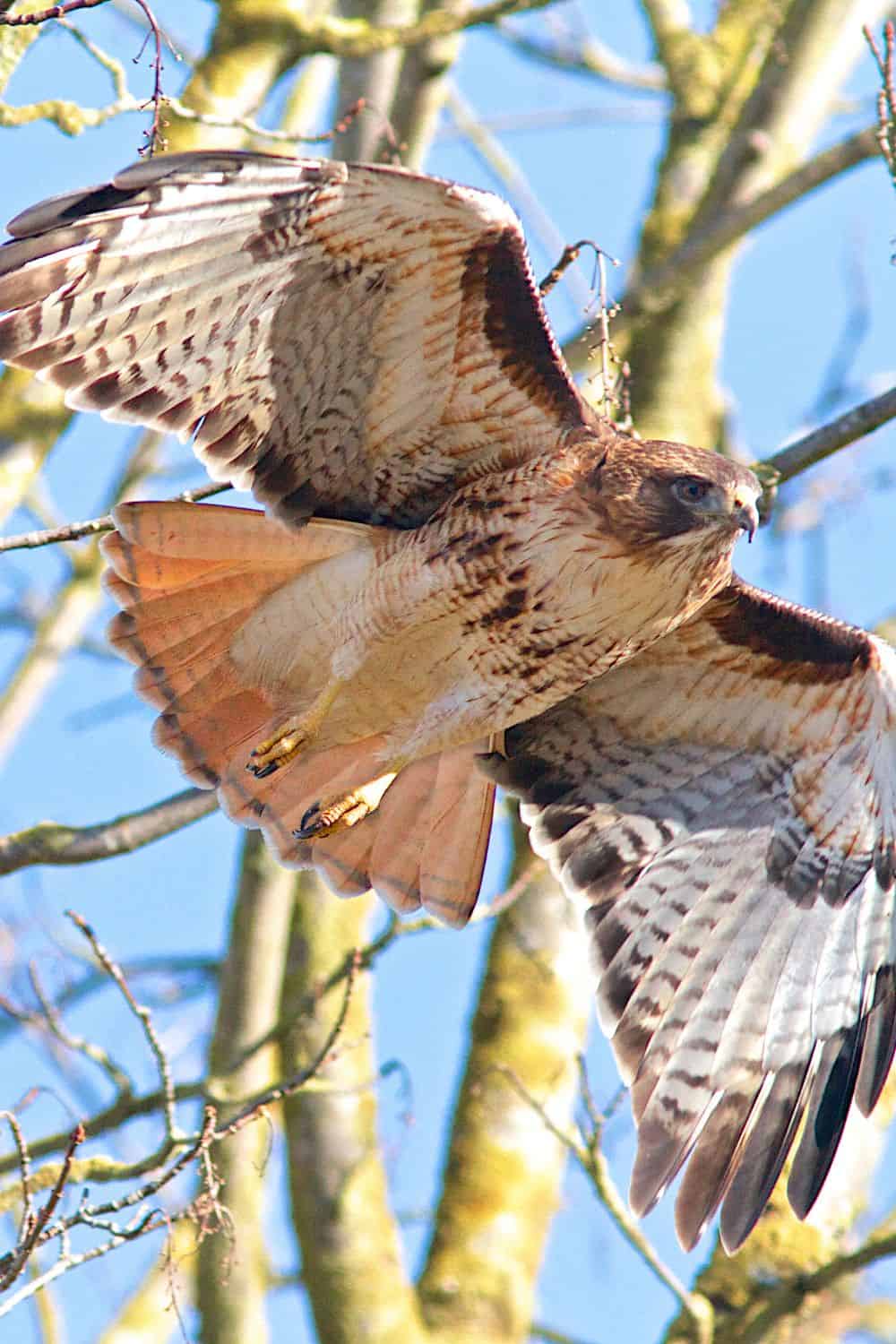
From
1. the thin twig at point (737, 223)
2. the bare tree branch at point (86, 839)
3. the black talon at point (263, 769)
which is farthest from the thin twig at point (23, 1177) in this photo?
the thin twig at point (737, 223)

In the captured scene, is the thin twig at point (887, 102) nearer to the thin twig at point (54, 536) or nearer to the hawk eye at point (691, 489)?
the hawk eye at point (691, 489)

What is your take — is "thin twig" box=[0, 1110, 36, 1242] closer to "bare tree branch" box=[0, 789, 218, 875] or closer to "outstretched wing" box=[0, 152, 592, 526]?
"bare tree branch" box=[0, 789, 218, 875]

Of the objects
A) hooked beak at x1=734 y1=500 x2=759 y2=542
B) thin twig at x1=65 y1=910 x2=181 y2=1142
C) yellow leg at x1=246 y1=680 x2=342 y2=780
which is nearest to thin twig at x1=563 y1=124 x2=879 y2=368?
hooked beak at x1=734 y1=500 x2=759 y2=542

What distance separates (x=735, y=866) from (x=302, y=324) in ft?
8.18

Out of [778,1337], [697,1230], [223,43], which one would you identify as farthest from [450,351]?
[778,1337]

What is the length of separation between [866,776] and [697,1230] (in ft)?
5.17

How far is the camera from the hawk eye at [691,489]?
5043 millimetres

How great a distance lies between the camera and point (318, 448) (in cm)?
538

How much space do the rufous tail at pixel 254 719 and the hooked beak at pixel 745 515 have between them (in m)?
1.12

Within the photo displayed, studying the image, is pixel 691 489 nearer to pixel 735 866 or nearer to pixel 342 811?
pixel 342 811

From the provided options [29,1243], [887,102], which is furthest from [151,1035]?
[887,102]

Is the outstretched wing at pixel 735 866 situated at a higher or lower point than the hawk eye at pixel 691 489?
lower

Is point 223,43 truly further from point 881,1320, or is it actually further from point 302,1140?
point 881,1320

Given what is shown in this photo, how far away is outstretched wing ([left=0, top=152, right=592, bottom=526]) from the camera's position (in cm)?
453
